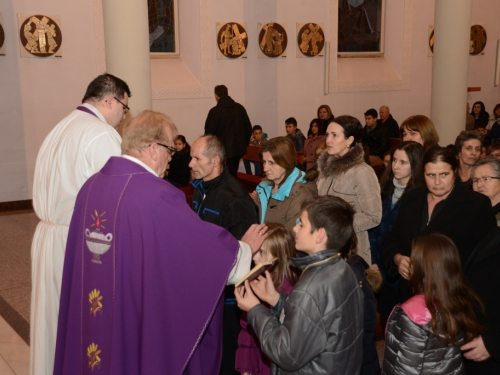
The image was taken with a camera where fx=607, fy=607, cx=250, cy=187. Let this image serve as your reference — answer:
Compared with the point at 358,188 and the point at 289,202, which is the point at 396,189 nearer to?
the point at 358,188

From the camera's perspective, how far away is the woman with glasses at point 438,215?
3.61m

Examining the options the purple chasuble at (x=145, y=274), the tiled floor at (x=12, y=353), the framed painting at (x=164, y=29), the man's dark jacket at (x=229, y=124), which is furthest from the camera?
the framed painting at (x=164, y=29)

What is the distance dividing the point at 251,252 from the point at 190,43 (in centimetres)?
990

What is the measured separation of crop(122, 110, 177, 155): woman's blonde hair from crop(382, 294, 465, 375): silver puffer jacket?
4.72 feet

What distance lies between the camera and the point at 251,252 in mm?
3105

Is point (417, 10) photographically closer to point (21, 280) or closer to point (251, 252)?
point (21, 280)

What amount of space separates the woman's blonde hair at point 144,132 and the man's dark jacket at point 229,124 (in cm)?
742

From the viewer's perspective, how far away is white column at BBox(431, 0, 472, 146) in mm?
9875

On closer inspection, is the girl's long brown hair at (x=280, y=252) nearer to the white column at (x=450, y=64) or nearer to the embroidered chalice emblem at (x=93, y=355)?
the embroidered chalice emblem at (x=93, y=355)

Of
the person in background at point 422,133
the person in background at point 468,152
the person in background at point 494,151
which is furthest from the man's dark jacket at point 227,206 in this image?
the person in background at point 494,151

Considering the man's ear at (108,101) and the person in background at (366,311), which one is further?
the man's ear at (108,101)

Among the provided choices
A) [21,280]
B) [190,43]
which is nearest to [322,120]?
[190,43]

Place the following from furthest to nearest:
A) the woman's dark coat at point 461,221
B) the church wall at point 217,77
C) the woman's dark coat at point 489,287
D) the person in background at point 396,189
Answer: the church wall at point 217,77, the person in background at point 396,189, the woman's dark coat at point 461,221, the woman's dark coat at point 489,287

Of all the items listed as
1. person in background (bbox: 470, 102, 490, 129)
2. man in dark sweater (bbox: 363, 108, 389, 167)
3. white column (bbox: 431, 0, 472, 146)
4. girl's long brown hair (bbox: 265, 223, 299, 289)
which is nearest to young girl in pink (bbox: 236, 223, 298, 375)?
girl's long brown hair (bbox: 265, 223, 299, 289)
